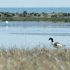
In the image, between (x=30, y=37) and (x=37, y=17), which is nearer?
(x=30, y=37)

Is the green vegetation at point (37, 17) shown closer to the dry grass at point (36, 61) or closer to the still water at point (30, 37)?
the still water at point (30, 37)

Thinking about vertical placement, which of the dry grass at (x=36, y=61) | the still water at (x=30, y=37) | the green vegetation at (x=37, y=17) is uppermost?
the dry grass at (x=36, y=61)

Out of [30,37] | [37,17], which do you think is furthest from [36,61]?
[37,17]

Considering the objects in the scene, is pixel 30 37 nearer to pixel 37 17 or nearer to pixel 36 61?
pixel 36 61

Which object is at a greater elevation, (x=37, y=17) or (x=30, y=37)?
(x=30, y=37)

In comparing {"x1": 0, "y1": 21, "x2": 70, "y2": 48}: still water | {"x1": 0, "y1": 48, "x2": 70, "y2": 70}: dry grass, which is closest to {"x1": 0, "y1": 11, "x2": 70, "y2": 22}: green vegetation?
{"x1": 0, "y1": 21, "x2": 70, "y2": 48}: still water

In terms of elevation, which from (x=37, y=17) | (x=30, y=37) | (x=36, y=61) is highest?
(x=36, y=61)

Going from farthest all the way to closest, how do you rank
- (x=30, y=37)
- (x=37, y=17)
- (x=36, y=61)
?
1. (x=37, y=17)
2. (x=30, y=37)
3. (x=36, y=61)

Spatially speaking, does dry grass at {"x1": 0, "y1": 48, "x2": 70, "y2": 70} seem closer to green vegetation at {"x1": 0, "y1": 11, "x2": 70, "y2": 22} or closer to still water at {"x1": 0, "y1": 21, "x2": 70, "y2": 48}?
still water at {"x1": 0, "y1": 21, "x2": 70, "y2": 48}

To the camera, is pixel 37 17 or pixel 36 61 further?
pixel 37 17

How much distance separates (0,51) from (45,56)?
1.99m

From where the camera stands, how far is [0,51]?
13695 millimetres

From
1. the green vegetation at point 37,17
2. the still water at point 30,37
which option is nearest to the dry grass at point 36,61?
the still water at point 30,37

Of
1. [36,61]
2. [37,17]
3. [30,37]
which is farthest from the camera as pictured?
[37,17]
